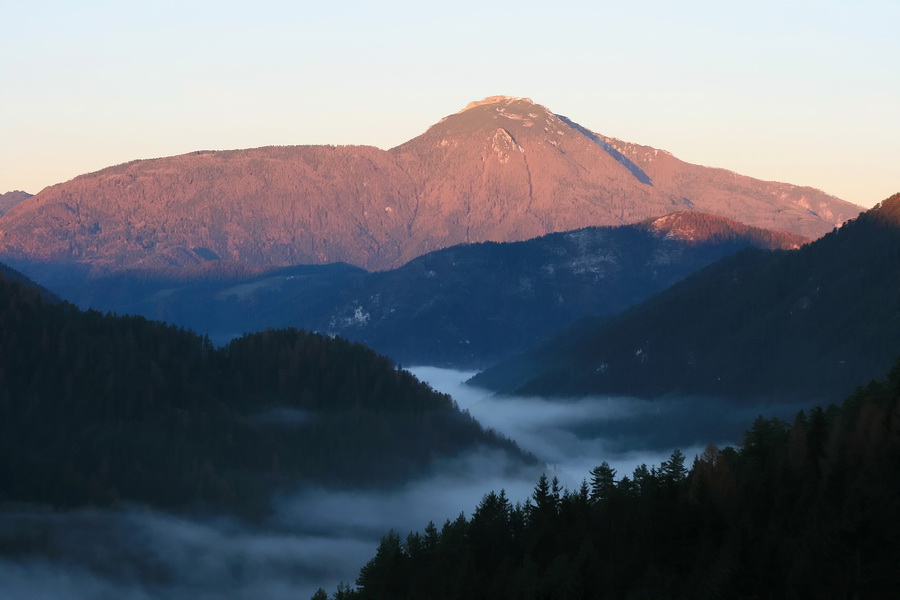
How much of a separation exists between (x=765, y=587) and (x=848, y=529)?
792 cm

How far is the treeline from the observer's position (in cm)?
11119

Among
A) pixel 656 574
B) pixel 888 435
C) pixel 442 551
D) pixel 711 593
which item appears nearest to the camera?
pixel 711 593

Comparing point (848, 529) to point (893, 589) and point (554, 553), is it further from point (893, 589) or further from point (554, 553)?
point (554, 553)

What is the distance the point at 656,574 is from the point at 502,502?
159ft

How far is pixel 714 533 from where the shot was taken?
467 ft

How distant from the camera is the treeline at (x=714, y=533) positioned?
11119 centimetres

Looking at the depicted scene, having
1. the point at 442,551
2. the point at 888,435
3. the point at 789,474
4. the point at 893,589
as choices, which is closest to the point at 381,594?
the point at 442,551

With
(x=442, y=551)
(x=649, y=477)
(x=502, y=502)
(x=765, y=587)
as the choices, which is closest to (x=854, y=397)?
(x=649, y=477)

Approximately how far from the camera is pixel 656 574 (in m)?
127

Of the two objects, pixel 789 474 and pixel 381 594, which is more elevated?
pixel 789 474

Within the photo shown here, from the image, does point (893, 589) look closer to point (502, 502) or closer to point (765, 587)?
point (765, 587)

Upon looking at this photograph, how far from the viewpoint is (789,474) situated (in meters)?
148

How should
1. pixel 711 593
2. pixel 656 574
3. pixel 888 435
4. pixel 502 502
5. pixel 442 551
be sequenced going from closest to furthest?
pixel 711 593 → pixel 656 574 → pixel 888 435 → pixel 442 551 → pixel 502 502

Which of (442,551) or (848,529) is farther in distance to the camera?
(442,551)
